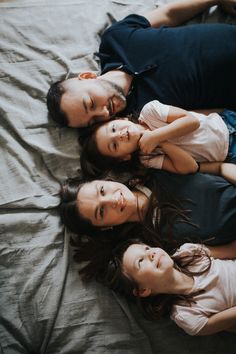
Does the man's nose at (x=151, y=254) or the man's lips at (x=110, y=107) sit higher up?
the man's lips at (x=110, y=107)

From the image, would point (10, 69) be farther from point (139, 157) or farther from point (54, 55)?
point (139, 157)

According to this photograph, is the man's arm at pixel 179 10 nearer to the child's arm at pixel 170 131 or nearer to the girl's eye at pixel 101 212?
the child's arm at pixel 170 131

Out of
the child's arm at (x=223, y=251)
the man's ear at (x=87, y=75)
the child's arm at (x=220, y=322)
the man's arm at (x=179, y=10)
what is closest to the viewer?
the child's arm at (x=220, y=322)

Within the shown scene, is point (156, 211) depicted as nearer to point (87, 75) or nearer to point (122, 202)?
point (122, 202)

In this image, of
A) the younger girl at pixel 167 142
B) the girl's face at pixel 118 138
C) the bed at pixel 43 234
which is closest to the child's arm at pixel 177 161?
the younger girl at pixel 167 142

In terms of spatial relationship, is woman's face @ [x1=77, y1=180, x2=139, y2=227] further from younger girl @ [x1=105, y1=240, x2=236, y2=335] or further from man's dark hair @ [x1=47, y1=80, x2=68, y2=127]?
man's dark hair @ [x1=47, y1=80, x2=68, y2=127]

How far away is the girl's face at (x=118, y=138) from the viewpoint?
130cm

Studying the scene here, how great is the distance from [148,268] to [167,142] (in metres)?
0.43

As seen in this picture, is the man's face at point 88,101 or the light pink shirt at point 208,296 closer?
the light pink shirt at point 208,296

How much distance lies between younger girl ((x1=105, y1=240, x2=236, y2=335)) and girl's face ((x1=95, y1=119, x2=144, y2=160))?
31cm

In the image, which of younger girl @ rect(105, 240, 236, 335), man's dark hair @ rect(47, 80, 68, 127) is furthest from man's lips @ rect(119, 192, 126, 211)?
man's dark hair @ rect(47, 80, 68, 127)

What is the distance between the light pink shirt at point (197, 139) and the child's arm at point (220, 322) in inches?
20.0

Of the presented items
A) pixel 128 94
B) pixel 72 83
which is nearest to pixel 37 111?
pixel 72 83

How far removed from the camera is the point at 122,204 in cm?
125
